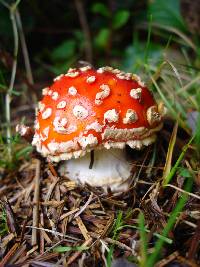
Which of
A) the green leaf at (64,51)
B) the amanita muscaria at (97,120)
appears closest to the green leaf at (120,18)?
the green leaf at (64,51)

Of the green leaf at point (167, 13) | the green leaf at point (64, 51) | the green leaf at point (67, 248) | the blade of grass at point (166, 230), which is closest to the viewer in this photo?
the blade of grass at point (166, 230)

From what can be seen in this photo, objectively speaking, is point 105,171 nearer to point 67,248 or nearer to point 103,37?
point 67,248

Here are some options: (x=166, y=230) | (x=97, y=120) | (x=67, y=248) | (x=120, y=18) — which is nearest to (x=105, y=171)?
(x=97, y=120)

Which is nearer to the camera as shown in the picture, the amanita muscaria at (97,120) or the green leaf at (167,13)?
the amanita muscaria at (97,120)

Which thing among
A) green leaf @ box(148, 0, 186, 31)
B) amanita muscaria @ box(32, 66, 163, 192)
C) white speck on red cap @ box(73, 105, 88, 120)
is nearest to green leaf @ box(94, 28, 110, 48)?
green leaf @ box(148, 0, 186, 31)

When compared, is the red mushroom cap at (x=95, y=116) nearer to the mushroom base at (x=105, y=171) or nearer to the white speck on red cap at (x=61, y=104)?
the white speck on red cap at (x=61, y=104)

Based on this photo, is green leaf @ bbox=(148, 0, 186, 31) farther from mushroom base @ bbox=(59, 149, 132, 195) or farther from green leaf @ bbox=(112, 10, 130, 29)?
mushroom base @ bbox=(59, 149, 132, 195)

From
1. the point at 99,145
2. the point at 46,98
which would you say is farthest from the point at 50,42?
the point at 99,145
